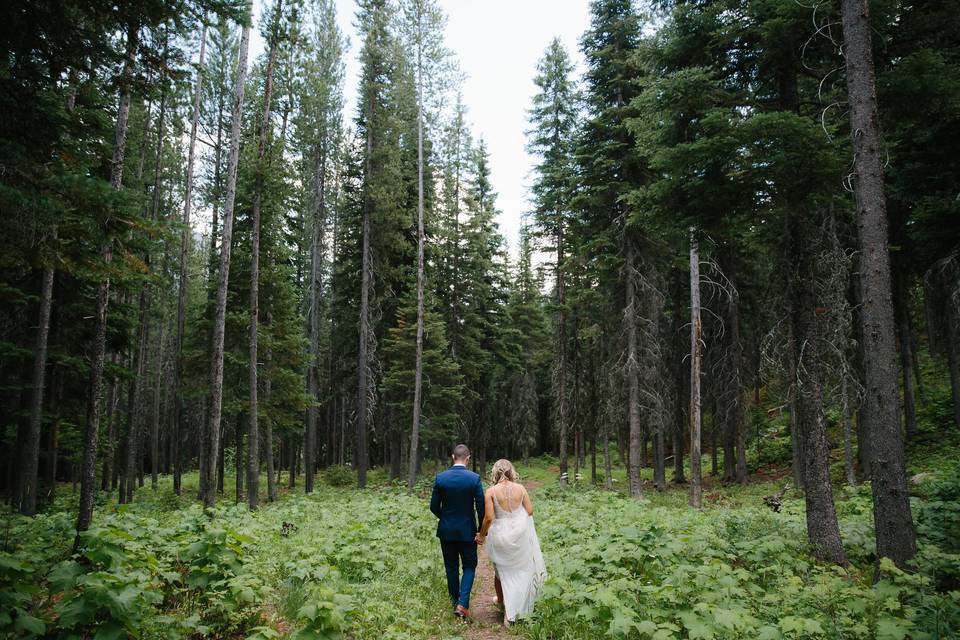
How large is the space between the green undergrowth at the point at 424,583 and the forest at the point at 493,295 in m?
0.05

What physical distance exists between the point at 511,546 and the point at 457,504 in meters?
0.80

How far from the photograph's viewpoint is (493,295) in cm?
3048

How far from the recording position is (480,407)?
1276 inches

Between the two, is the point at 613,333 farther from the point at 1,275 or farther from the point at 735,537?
the point at 1,275

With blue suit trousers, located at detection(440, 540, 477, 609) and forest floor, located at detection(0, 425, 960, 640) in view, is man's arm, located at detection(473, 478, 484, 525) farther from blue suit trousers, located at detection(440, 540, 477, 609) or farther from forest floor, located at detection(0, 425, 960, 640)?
forest floor, located at detection(0, 425, 960, 640)

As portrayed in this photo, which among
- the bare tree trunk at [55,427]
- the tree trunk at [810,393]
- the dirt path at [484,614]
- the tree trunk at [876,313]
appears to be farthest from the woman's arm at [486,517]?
the bare tree trunk at [55,427]

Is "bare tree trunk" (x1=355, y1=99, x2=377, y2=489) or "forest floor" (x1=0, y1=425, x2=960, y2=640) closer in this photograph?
"forest floor" (x1=0, y1=425, x2=960, y2=640)

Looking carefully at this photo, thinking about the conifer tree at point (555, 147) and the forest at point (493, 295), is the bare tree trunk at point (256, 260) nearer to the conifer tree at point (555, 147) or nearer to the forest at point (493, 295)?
the forest at point (493, 295)

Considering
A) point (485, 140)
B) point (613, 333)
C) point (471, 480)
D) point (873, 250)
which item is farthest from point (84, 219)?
point (485, 140)

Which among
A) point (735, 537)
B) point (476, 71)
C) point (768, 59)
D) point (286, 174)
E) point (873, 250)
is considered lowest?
point (735, 537)

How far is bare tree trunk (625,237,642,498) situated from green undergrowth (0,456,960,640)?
19.6 feet

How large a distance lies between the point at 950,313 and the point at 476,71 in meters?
19.1

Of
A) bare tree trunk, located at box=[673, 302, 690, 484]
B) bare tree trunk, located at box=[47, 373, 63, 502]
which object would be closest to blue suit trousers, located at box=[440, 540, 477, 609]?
bare tree trunk, located at box=[47, 373, 63, 502]

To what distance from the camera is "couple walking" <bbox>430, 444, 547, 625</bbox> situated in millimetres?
6148
